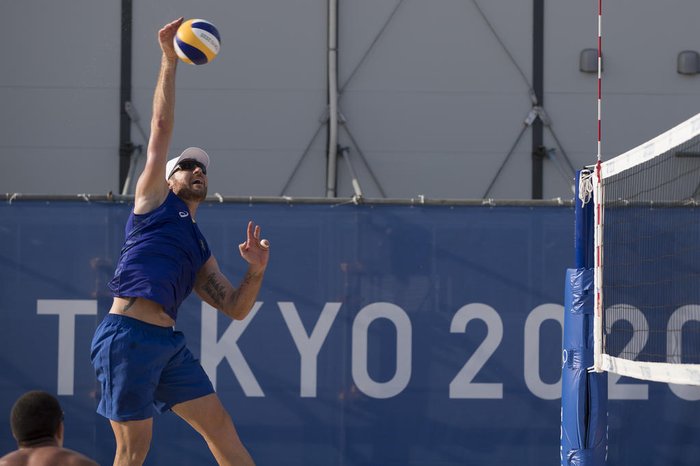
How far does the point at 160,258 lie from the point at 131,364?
0.50 meters

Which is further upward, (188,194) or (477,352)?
(188,194)

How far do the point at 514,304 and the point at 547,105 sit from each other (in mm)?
3771

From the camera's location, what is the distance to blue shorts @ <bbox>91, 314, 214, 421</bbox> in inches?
197

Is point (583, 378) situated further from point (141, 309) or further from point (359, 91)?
point (359, 91)

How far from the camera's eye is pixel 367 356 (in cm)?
759

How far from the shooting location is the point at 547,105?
10.9 m

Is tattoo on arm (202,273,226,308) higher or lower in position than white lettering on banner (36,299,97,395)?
higher

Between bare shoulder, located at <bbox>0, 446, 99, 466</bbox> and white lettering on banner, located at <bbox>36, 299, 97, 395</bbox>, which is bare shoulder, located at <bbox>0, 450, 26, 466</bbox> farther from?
white lettering on banner, located at <bbox>36, 299, 97, 395</bbox>

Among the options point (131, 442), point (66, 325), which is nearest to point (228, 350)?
point (66, 325)

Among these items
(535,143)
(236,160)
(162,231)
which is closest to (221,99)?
(236,160)

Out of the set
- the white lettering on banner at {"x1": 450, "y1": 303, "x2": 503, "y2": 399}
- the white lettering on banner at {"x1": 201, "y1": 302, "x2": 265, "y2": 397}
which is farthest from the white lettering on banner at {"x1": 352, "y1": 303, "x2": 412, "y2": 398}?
the white lettering on banner at {"x1": 201, "y1": 302, "x2": 265, "y2": 397}

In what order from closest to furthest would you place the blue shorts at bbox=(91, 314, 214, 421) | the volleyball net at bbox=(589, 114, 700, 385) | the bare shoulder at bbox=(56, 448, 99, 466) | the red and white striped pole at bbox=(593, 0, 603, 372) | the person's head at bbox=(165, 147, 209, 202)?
the bare shoulder at bbox=(56, 448, 99, 466), the blue shorts at bbox=(91, 314, 214, 421), the person's head at bbox=(165, 147, 209, 202), the red and white striped pole at bbox=(593, 0, 603, 372), the volleyball net at bbox=(589, 114, 700, 385)

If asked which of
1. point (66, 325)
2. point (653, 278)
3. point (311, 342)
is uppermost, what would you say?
point (653, 278)

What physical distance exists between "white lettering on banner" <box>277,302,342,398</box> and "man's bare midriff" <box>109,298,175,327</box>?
2.53 meters
